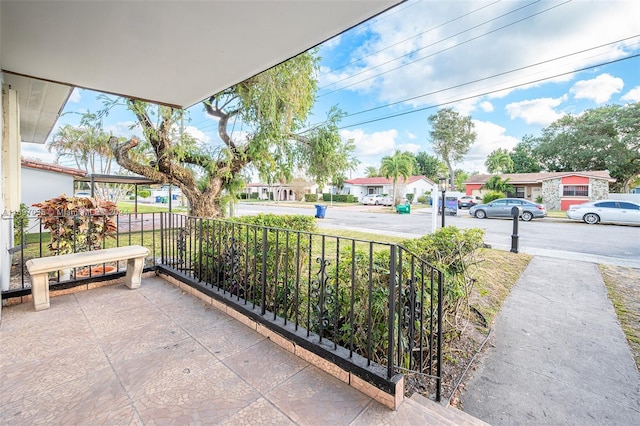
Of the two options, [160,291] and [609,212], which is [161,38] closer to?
[160,291]

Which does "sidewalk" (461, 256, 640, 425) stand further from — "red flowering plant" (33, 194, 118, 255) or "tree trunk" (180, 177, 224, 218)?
"tree trunk" (180, 177, 224, 218)

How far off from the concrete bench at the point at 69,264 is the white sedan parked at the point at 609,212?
17868 millimetres

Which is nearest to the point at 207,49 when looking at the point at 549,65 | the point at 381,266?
the point at 381,266

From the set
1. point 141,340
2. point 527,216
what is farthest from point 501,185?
point 141,340

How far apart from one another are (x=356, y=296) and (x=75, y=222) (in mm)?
4070

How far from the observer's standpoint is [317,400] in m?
1.60

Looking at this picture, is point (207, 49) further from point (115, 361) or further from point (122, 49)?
point (115, 361)

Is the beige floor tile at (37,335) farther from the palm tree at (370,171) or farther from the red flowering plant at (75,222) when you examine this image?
the palm tree at (370,171)

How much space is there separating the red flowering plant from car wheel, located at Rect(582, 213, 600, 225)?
59.8ft

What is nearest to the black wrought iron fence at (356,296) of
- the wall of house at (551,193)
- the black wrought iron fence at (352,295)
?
the black wrought iron fence at (352,295)

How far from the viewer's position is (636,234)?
10.2 m

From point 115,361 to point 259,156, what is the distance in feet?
17.5

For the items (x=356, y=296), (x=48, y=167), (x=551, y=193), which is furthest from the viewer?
(x=551, y=193)

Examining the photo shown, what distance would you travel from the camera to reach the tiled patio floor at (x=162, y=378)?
4.84ft
